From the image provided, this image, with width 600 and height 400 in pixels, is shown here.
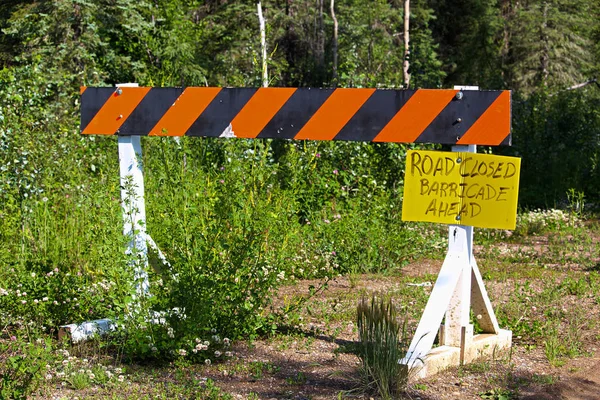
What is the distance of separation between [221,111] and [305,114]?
1.62 feet

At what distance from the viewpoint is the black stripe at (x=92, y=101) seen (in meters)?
4.76

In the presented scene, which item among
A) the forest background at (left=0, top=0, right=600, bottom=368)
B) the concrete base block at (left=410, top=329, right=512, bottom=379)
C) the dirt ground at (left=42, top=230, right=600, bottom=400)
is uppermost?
the forest background at (left=0, top=0, right=600, bottom=368)

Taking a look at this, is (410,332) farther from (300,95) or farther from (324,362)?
(300,95)

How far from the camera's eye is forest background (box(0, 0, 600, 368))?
451 centimetres

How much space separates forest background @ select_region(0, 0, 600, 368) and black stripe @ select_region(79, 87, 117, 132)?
386mm

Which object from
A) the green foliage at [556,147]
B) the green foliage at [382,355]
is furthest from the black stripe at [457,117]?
the green foliage at [556,147]

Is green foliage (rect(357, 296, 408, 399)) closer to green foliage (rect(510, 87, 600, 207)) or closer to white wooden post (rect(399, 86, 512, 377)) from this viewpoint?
white wooden post (rect(399, 86, 512, 377))

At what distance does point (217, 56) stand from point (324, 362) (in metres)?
18.9

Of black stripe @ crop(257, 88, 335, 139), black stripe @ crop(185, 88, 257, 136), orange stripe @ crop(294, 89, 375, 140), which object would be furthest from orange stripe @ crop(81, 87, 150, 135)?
orange stripe @ crop(294, 89, 375, 140)

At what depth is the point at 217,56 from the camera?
73.9 feet

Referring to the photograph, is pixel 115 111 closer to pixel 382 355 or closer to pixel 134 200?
pixel 134 200

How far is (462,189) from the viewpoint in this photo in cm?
427

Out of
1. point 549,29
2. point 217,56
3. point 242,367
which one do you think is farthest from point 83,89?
point 549,29

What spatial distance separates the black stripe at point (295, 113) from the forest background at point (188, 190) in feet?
0.71
